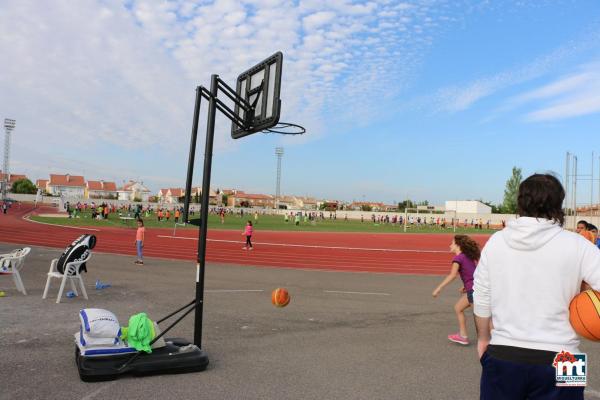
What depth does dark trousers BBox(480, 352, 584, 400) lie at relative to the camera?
6.97 feet

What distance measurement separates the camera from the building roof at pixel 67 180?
149 meters

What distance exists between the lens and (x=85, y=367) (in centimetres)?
465

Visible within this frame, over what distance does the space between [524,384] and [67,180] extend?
16608 cm

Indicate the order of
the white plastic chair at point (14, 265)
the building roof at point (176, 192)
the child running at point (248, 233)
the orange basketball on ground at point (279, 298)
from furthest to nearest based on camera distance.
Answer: the building roof at point (176, 192), the child running at point (248, 233), the white plastic chair at point (14, 265), the orange basketball on ground at point (279, 298)

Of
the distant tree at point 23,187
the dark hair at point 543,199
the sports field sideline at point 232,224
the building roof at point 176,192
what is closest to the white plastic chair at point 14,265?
the dark hair at point 543,199

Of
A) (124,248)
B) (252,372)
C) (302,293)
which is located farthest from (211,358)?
(124,248)

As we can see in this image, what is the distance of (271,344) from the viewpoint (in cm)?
620

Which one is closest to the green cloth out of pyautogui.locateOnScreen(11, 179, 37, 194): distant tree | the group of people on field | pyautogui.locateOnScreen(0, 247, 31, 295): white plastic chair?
the group of people on field

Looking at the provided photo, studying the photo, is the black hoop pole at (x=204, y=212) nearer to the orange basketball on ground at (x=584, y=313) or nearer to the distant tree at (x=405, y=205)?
the orange basketball on ground at (x=584, y=313)

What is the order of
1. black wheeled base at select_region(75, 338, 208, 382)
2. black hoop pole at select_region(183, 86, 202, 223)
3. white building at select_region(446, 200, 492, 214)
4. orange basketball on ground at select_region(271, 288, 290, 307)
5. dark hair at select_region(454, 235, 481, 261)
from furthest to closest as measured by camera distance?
1. white building at select_region(446, 200, 492, 214)
2. orange basketball on ground at select_region(271, 288, 290, 307)
3. dark hair at select_region(454, 235, 481, 261)
4. black hoop pole at select_region(183, 86, 202, 223)
5. black wheeled base at select_region(75, 338, 208, 382)

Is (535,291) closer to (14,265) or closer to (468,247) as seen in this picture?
(468,247)

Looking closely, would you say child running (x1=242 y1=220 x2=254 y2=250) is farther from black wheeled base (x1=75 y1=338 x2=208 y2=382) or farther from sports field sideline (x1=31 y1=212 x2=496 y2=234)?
black wheeled base (x1=75 y1=338 x2=208 y2=382)

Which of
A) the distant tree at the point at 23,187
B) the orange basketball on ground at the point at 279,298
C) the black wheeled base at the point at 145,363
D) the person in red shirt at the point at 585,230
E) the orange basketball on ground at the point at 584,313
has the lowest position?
the black wheeled base at the point at 145,363

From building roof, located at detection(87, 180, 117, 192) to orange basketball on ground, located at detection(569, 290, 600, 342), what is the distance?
166m
